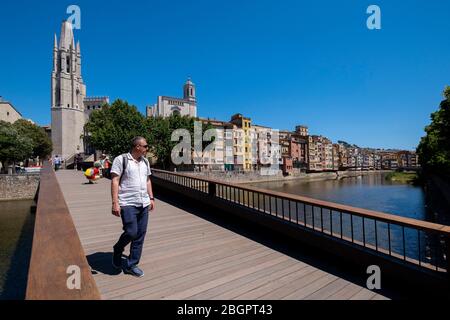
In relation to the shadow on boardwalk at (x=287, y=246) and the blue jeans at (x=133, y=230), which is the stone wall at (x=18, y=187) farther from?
the blue jeans at (x=133, y=230)

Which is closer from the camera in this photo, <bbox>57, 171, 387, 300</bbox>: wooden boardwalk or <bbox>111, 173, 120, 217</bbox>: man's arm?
<bbox>57, 171, 387, 300</bbox>: wooden boardwalk

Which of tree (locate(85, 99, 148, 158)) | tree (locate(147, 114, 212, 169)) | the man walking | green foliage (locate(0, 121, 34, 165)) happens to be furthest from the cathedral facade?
the man walking

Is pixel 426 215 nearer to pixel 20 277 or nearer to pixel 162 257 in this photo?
pixel 162 257

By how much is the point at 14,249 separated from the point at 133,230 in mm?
14770

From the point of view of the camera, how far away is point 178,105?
301 feet

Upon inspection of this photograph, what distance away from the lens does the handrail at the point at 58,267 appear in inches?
92.7

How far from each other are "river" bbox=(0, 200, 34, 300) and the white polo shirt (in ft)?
24.5

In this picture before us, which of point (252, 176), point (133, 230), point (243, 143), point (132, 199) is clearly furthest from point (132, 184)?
point (243, 143)

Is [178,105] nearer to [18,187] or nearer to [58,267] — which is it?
[18,187]

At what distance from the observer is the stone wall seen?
104 ft

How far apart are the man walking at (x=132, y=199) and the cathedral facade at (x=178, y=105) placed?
256 feet

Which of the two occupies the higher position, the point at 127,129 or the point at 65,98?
the point at 65,98

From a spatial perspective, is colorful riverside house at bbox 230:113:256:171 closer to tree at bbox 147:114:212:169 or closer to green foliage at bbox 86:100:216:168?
green foliage at bbox 86:100:216:168

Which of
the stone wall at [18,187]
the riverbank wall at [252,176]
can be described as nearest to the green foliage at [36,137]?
the stone wall at [18,187]
